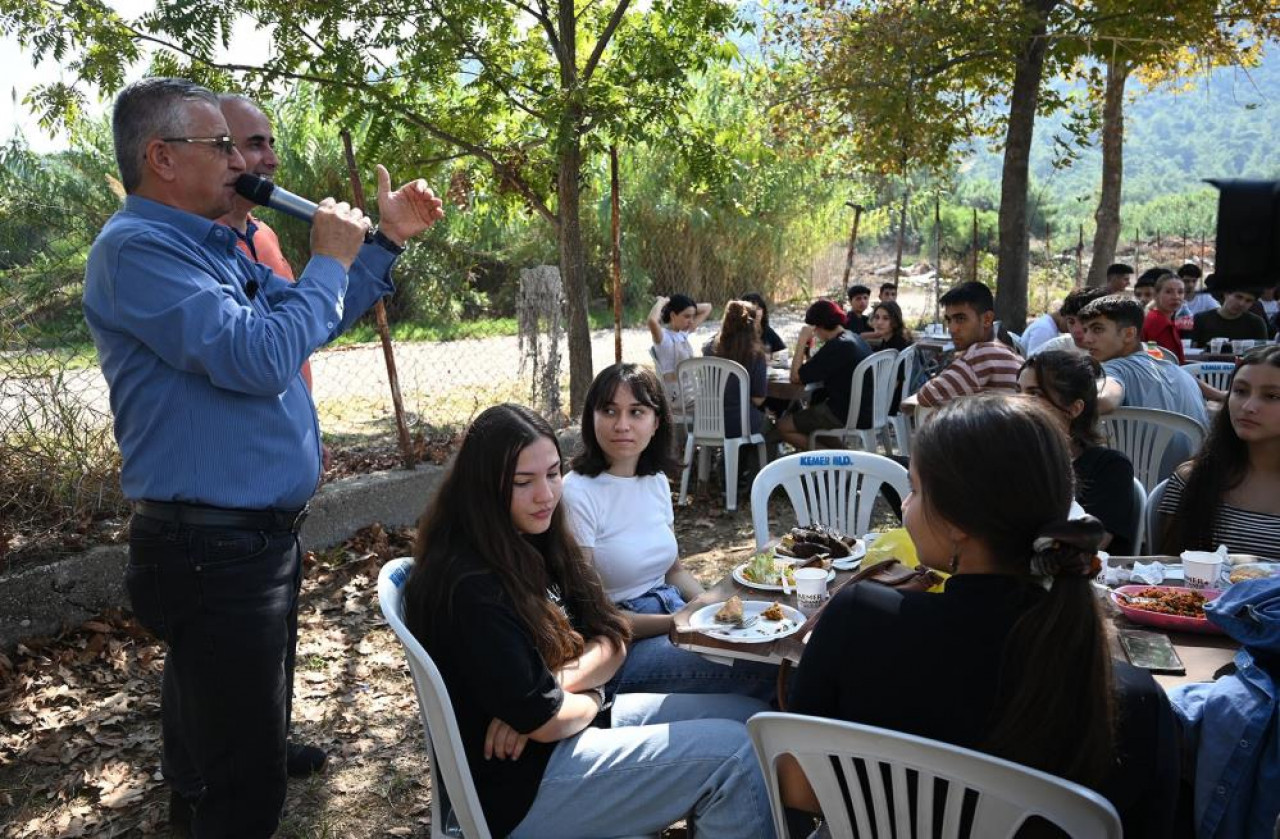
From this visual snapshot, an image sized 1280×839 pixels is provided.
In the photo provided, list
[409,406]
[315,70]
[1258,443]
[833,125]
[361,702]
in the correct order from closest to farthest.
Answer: [1258,443]
[361,702]
[315,70]
[409,406]
[833,125]

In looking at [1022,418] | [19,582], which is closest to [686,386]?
[19,582]

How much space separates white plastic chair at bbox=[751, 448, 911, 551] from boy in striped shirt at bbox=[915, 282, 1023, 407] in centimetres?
147

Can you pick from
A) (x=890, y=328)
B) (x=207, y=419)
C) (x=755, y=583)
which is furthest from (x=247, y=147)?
(x=890, y=328)

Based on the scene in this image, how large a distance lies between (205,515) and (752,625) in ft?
4.58

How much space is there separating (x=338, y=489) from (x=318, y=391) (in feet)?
15.5

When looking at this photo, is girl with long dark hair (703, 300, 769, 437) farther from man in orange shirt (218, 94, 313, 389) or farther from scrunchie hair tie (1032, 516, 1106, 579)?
scrunchie hair tie (1032, 516, 1106, 579)

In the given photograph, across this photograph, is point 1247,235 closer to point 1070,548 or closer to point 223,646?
point 1070,548

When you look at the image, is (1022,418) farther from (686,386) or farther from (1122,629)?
(686,386)

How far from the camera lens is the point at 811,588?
9.03 feet

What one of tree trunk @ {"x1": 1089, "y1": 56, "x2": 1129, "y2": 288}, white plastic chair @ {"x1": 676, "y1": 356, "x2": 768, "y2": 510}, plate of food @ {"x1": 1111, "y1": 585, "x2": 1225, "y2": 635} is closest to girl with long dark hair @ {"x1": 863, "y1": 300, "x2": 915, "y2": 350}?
white plastic chair @ {"x1": 676, "y1": 356, "x2": 768, "y2": 510}

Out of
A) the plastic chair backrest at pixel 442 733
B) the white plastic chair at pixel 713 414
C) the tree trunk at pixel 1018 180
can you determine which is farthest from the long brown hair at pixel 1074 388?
the tree trunk at pixel 1018 180

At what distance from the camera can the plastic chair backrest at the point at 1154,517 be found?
336 centimetres

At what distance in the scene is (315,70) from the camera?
5.82 meters

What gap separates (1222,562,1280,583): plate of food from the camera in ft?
8.77
